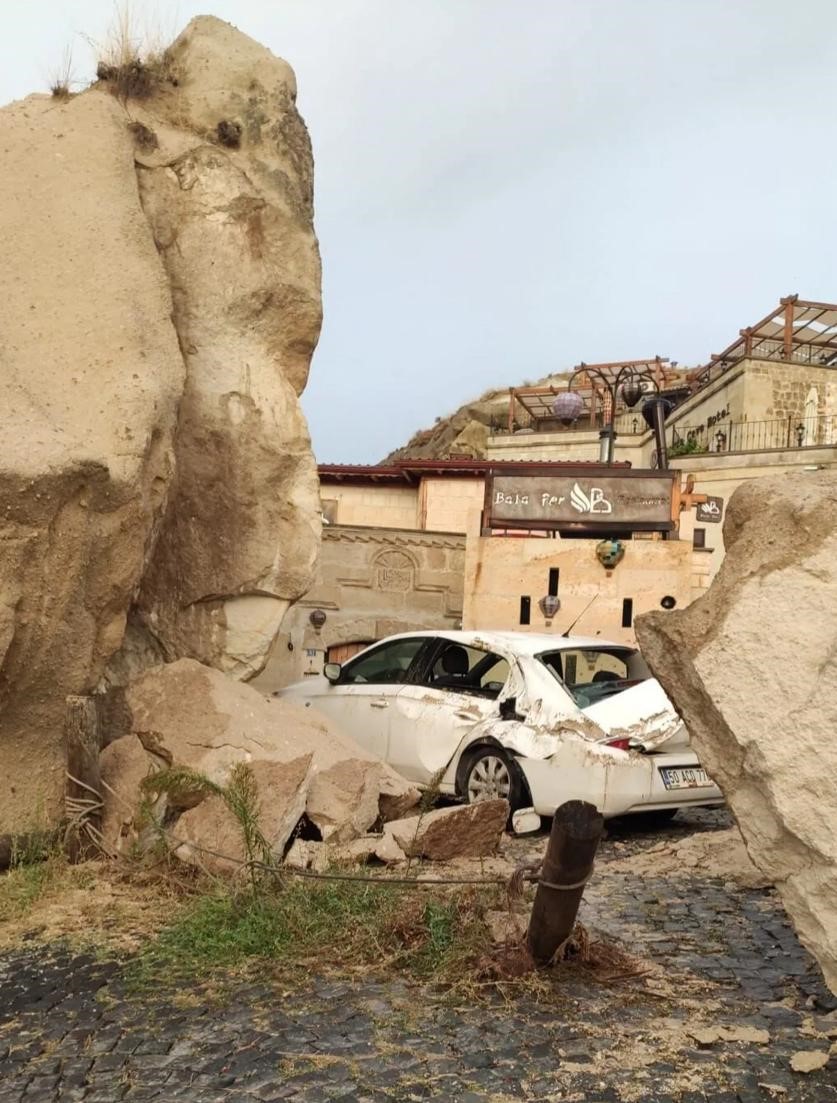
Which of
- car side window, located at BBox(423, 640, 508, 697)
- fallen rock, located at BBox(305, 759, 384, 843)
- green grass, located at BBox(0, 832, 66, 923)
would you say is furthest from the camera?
car side window, located at BBox(423, 640, 508, 697)

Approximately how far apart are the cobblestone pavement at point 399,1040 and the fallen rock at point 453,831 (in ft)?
5.42

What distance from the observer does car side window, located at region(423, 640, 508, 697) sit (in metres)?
8.46

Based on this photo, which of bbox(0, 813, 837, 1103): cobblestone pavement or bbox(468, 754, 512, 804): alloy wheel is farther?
bbox(468, 754, 512, 804): alloy wheel

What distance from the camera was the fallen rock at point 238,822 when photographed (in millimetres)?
5516

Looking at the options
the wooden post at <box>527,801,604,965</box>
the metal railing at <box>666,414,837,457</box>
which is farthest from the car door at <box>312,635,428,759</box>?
the metal railing at <box>666,414,837,457</box>

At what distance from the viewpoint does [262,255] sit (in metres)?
7.80

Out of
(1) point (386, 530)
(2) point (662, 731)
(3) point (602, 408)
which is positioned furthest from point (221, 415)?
(3) point (602, 408)

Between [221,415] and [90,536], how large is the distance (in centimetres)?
201

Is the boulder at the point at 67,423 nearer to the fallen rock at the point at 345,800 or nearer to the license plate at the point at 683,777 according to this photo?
the fallen rock at the point at 345,800

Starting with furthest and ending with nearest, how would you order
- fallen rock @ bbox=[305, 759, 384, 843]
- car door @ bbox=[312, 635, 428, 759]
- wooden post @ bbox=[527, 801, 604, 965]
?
car door @ bbox=[312, 635, 428, 759], fallen rock @ bbox=[305, 759, 384, 843], wooden post @ bbox=[527, 801, 604, 965]

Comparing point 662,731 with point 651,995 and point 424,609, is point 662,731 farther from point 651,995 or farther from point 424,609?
point 424,609

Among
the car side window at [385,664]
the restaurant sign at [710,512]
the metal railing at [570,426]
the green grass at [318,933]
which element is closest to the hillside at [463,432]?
the metal railing at [570,426]

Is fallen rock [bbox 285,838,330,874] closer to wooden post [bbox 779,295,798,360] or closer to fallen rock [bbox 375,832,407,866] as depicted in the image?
fallen rock [bbox 375,832,407,866]

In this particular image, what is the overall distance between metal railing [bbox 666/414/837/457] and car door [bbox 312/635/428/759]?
72.1 ft
